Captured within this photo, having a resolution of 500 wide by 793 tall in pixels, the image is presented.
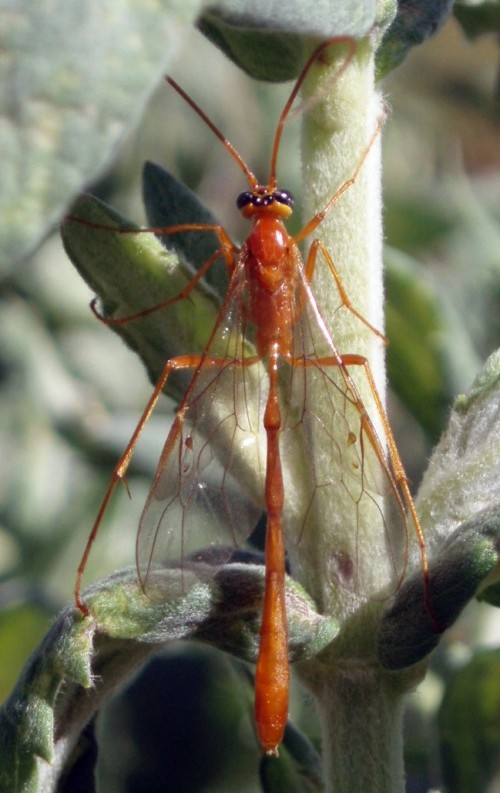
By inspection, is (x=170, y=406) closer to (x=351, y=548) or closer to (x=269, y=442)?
(x=269, y=442)

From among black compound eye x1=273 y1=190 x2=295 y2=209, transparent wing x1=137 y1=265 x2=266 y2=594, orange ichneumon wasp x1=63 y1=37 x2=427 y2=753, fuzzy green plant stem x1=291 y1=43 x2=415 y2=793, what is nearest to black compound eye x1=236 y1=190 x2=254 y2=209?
black compound eye x1=273 y1=190 x2=295 y2=209

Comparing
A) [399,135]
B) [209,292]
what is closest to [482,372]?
[209,292]

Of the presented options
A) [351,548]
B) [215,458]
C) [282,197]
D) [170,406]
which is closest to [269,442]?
[215,458]

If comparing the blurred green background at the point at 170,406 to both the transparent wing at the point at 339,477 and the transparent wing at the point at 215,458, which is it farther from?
the transparent wing at the point at 339,477

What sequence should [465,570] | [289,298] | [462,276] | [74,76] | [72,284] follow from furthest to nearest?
[72,284] < [462,276] < [289,298] < [465,570] < [74,76]

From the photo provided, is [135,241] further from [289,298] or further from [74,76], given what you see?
[74,76]

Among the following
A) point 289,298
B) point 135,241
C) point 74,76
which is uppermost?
point 289,298

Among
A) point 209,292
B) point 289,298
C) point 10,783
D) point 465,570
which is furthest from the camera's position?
point 289,298
